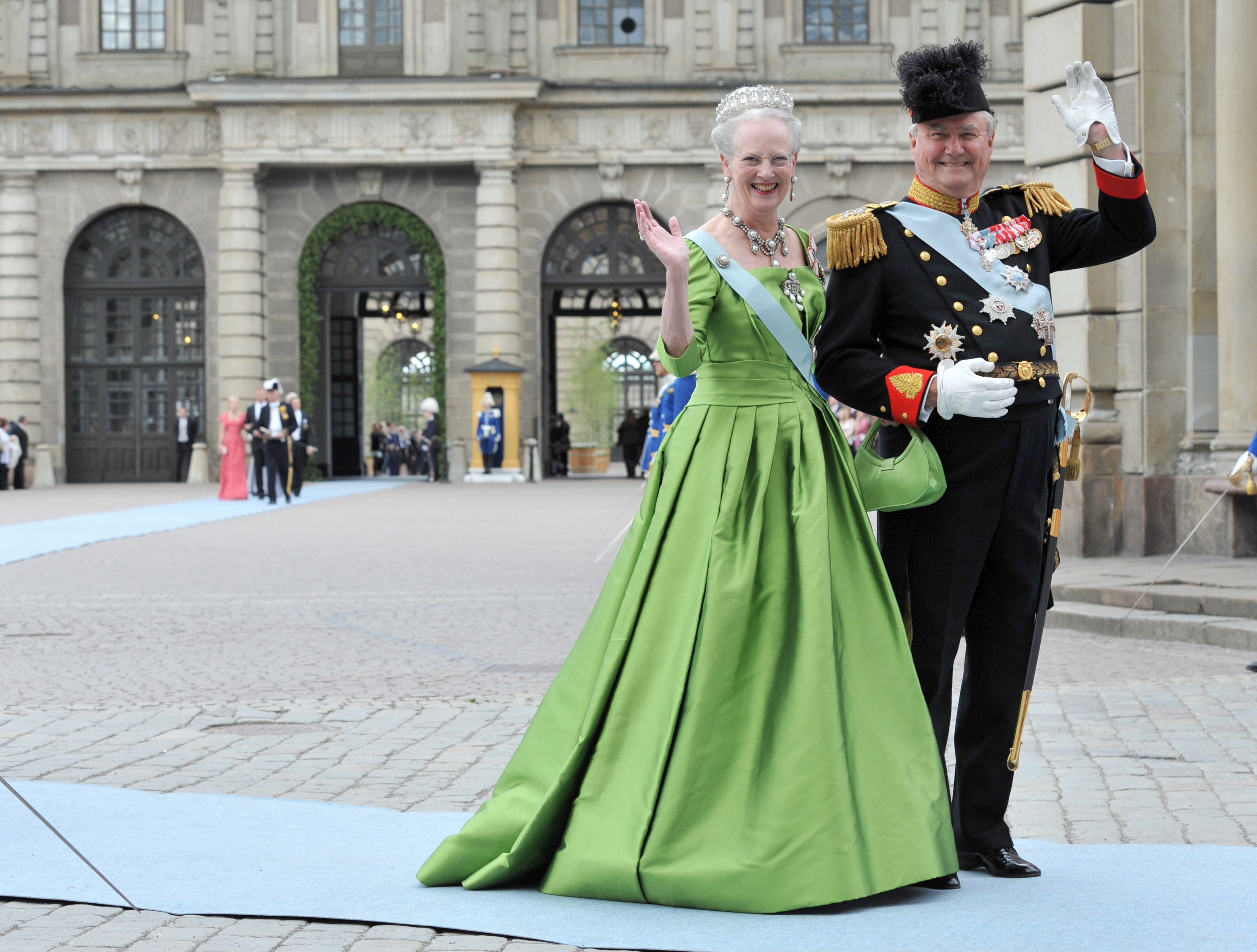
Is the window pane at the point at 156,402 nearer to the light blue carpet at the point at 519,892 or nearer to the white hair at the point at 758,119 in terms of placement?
the light blue carpet at the point at 519,892

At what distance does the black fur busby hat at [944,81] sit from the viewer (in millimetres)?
3814

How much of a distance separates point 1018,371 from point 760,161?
2.54 feet

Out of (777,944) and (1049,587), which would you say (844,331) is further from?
(777,944)

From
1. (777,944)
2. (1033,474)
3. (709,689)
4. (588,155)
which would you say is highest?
(588,155)

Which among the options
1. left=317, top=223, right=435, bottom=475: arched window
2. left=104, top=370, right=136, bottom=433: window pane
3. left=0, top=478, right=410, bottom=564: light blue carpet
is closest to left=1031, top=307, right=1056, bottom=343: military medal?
left=0, top=478, right=410, bottom=564: light blue carpet

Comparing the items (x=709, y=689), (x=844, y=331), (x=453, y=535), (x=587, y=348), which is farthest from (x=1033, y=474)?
(x=587, y=348)

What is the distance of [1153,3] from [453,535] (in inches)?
327

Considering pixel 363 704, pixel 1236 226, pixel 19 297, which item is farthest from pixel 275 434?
pixel 363 704

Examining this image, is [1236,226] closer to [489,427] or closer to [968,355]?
[968,355]

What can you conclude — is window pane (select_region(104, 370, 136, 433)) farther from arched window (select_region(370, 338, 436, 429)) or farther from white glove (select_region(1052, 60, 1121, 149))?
white glove (select_region(1052, 60, 1121, 149))

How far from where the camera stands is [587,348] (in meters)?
60.1

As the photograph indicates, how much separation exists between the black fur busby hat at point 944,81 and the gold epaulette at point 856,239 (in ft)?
0.74

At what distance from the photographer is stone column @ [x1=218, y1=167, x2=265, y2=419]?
3123cm

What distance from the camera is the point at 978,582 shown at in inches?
158
